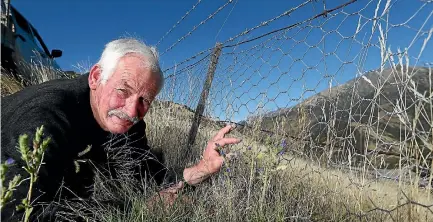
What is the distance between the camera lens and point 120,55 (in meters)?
1.98

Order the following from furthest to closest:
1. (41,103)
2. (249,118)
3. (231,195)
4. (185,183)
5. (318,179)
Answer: (249,118)
(318,179)
(185,183)
(231,195)
(41,103)

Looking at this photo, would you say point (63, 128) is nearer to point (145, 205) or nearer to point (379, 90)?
point (145, 205)

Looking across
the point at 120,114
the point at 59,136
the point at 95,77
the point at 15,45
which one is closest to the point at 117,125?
the point at 120,114

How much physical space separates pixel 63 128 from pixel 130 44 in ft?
2.44

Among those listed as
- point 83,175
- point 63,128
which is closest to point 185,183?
point 83,175

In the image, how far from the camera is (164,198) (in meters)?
1.66

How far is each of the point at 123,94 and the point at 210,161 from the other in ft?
1.83

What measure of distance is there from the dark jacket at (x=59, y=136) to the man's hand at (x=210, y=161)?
341mm

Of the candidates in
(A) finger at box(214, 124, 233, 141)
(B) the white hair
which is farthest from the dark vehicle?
(A) finger at box(214, 124, 233, 141)

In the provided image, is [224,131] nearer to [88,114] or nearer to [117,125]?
[117,125]

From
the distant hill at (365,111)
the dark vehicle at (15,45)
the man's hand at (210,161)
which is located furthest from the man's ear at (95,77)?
the dark vehicle at (15,45)

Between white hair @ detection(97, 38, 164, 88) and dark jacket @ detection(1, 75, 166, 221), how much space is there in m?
0.12

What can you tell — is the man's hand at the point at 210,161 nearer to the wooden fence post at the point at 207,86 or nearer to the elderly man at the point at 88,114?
the elderly man at the point at 88,114

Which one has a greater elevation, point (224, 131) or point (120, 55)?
point (120, 55)
